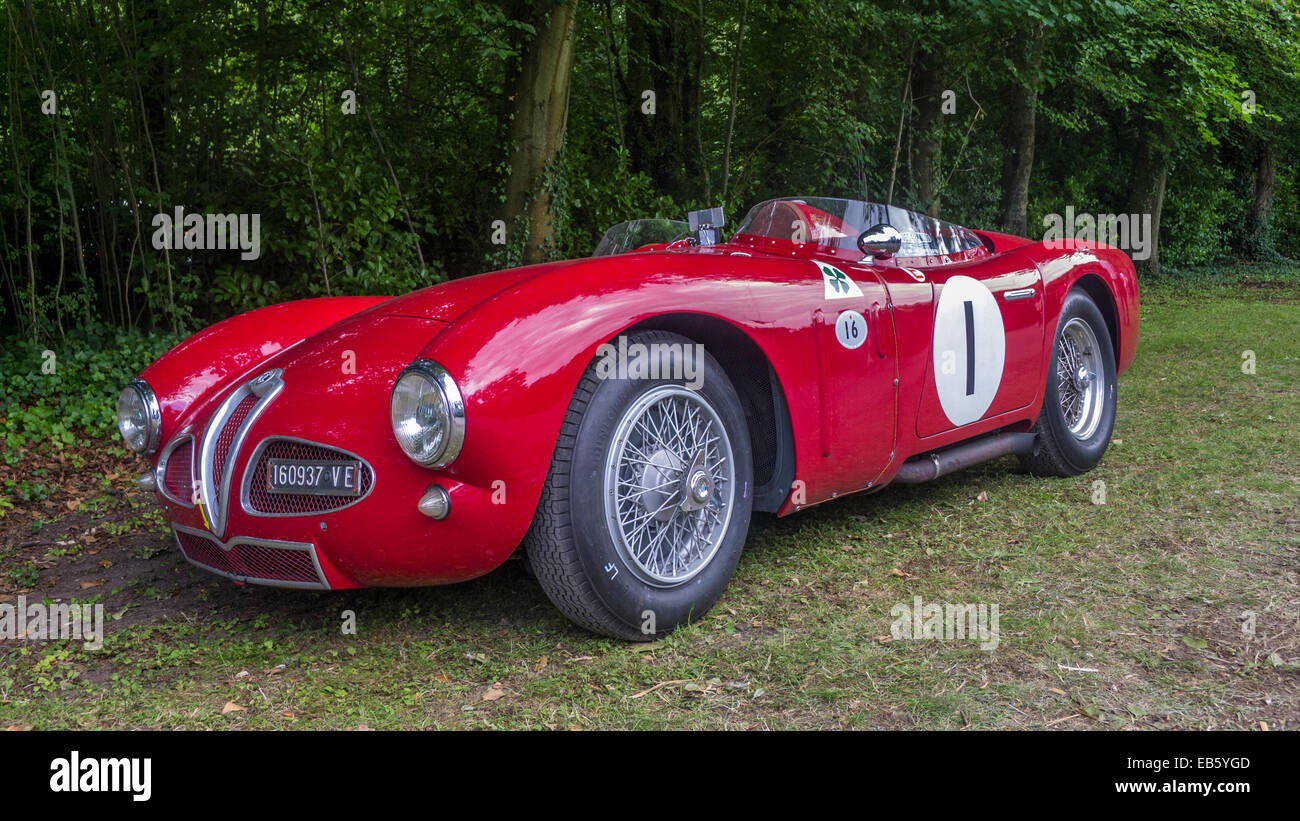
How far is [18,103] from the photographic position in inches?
292

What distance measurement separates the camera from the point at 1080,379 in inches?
188

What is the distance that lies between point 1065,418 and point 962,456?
39.9 inches

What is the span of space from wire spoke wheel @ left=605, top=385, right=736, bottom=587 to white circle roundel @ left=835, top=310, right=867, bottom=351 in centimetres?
58

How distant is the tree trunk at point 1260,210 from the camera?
22.5 m

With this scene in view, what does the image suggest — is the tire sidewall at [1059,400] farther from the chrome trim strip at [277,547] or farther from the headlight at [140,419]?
the headlight at [140,419]

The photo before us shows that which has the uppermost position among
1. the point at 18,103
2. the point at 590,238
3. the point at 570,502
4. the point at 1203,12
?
the point at 1203,12

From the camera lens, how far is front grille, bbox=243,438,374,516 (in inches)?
103

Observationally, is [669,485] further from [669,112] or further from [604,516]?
[669,112]

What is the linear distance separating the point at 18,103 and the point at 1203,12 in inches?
493

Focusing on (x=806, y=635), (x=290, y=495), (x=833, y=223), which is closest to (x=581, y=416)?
(x=290, y=495)

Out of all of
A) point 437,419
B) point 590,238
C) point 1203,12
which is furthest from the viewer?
point 1203,12

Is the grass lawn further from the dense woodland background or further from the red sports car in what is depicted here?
the dense woodland background

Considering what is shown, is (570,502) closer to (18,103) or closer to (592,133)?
(18,103)

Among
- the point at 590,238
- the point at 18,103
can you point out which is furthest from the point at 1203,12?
the point at 18,103
